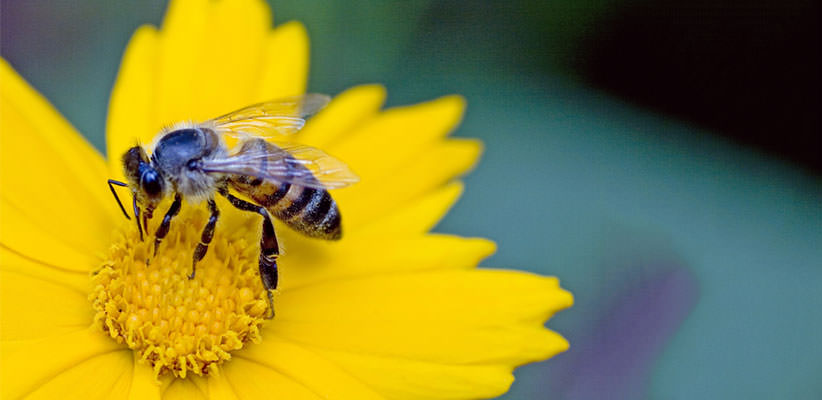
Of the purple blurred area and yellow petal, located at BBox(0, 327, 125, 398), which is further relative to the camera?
the purple blurred area

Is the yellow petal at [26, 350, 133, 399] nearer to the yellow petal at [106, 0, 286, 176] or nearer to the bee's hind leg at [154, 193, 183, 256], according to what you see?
the bee's hind leg at [154, 193, 183, 256]

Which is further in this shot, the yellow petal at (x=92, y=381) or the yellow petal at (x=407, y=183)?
the yellow petal at (x=407, y=183)

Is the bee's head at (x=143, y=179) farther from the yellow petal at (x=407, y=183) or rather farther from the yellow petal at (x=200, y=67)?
the yellow petal at (x=407, y=183)

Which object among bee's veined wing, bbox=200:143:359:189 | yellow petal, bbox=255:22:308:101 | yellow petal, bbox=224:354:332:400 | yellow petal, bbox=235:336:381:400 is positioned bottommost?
yellow petal, bbox=224:354:332:400

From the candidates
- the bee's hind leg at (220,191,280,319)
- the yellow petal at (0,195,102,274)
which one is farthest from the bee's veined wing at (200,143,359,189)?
the yellow petal at (0,195,102,274)

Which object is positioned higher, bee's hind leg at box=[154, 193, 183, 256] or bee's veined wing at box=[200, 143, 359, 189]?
bee's veined wing at box=[200, 143, 359, 189]

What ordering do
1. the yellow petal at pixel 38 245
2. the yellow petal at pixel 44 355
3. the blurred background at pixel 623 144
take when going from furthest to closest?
the blurred background at pixel 623 144
the yellow petal at pixel 38 245
the yellow petal at pixel 44 355

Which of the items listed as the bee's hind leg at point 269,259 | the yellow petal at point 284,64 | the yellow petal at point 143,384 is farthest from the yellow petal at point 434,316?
the yellow petal at point 284,64
